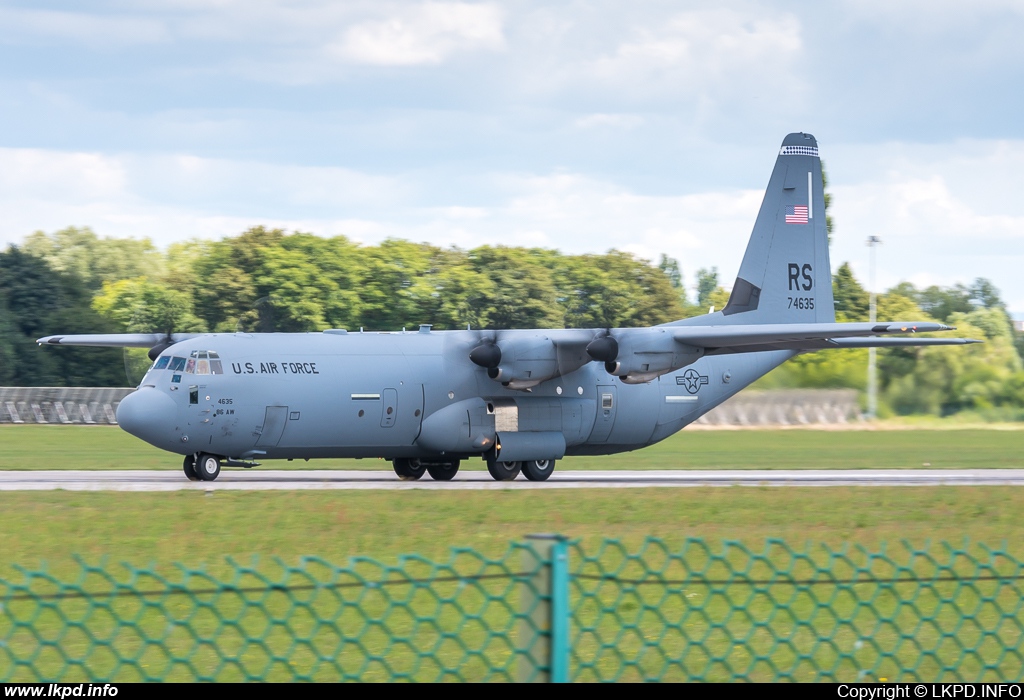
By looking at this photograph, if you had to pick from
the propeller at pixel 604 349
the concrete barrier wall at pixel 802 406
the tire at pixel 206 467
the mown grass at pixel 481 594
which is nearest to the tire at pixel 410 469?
the tire at pixel 206 467

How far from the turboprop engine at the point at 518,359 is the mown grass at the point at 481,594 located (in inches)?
144

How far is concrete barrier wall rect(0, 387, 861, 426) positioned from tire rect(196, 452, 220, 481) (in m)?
18.9

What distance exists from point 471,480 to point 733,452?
44.5ft

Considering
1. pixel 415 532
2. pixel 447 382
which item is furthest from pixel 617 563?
pixel 447 382

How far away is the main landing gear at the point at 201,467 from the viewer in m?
21.9

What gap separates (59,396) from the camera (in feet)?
170

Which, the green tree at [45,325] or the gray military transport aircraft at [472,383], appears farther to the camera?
the green tree at [45,325]

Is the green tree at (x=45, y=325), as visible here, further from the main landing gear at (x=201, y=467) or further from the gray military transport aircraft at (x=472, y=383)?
the main landing gear at (x=201, y=467)

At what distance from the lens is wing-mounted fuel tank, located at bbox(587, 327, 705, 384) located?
23.2 meters

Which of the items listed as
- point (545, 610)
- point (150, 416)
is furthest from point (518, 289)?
point (545, 610)

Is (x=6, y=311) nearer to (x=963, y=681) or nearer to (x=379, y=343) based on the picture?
(x=379, y=343)

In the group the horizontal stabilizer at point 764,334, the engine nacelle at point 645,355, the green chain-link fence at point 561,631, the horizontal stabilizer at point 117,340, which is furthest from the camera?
the horizontal stabilizer at point 117,340

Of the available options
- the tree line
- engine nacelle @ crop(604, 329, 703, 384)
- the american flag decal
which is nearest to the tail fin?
the american flag decal

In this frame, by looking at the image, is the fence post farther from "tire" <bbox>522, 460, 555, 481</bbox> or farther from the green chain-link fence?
"tire" <bbox>522, 460, 555, 481</bbox>
